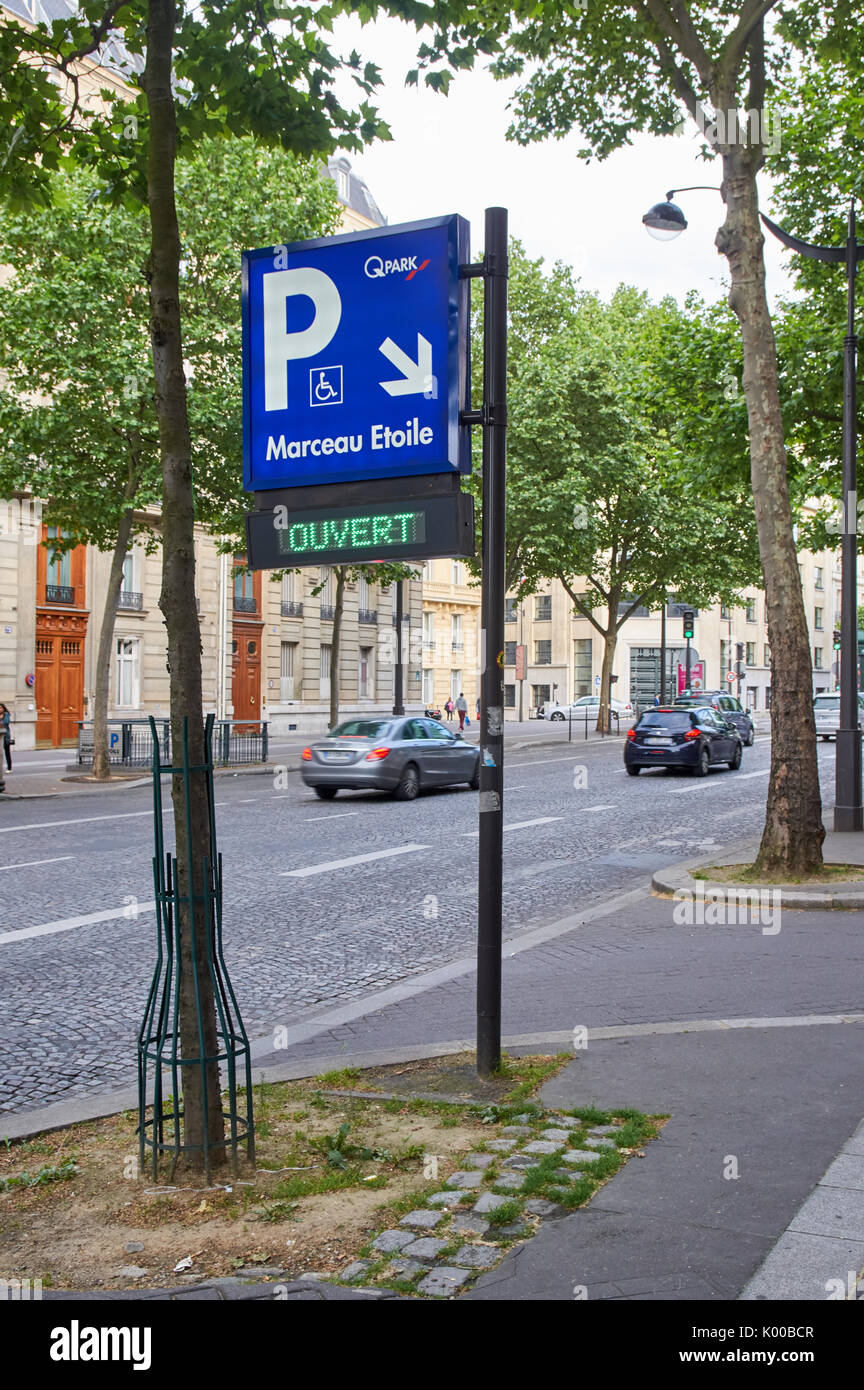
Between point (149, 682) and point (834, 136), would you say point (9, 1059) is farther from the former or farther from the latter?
point (149, 682)

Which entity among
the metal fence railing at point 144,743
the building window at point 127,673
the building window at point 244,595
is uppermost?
the building window at point 244,595

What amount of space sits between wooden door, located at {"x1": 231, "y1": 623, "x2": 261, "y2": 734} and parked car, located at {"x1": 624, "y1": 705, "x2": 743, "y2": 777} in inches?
864

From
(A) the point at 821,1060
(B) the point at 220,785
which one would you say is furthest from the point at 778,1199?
(B) the point at 220,785

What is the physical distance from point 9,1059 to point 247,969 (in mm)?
2327

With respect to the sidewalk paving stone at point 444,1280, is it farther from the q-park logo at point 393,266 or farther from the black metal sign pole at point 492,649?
the q-park logo at point 393,266

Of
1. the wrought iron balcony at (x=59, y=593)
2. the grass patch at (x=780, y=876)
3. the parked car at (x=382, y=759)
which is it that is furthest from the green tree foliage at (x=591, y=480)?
the grass patch at (x=780, y=876)

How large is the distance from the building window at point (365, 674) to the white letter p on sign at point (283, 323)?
47.3m

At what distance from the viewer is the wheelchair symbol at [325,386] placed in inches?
201

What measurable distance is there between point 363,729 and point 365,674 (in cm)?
3177

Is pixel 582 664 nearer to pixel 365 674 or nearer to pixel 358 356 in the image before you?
pixel 365 674

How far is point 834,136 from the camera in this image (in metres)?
18.4

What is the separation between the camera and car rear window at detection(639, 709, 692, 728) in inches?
1043

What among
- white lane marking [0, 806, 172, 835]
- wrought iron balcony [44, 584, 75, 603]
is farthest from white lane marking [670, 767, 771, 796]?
wrought iron balcony [44, 584, 75, 603]

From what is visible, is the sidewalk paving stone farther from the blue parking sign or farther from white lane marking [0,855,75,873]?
white lane marking [0,855,75,873]
